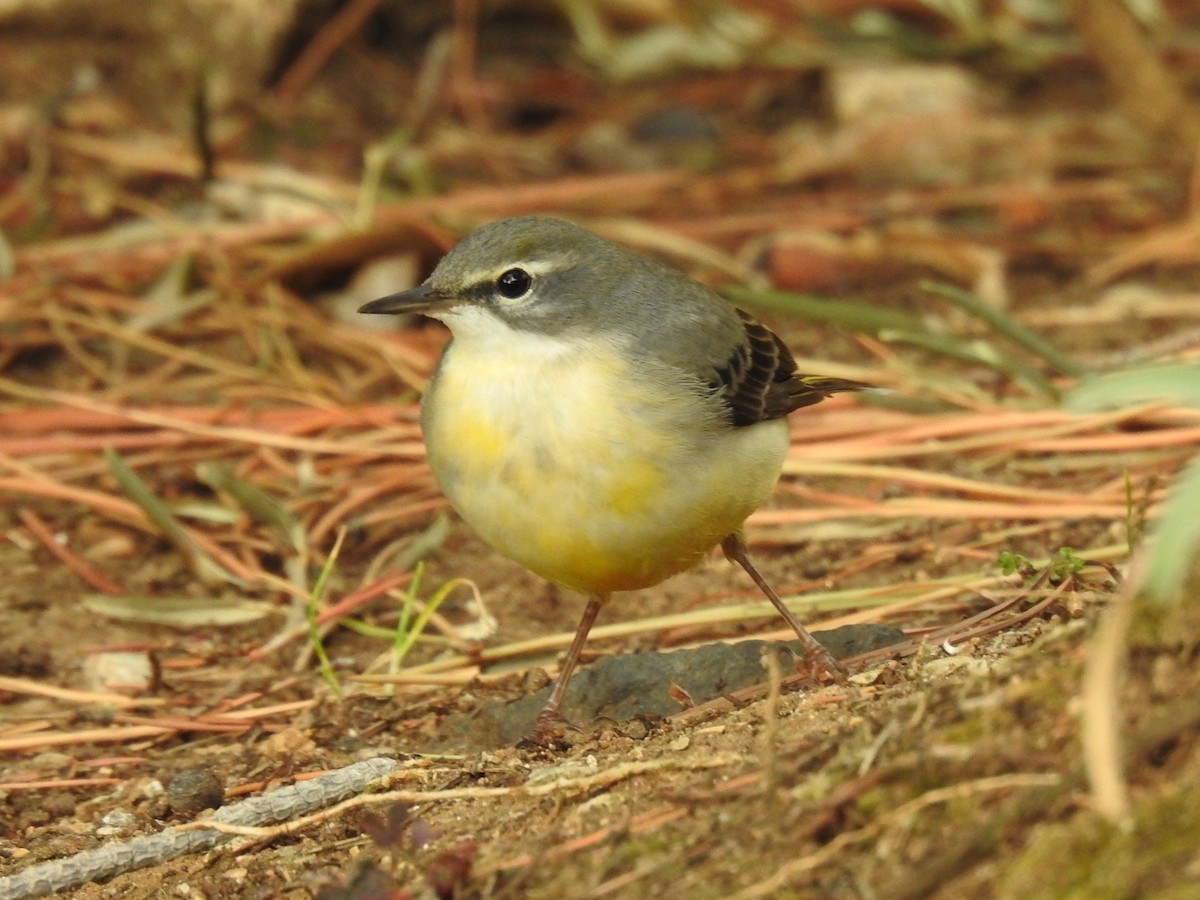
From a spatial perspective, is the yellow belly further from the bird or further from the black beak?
the black beak

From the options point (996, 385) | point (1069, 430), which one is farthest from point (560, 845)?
point (996, 385)

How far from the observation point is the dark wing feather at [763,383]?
4.98m

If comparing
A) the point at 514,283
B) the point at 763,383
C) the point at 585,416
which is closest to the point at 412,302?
the point at 514,283

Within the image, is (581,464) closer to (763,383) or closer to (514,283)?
(514,283)

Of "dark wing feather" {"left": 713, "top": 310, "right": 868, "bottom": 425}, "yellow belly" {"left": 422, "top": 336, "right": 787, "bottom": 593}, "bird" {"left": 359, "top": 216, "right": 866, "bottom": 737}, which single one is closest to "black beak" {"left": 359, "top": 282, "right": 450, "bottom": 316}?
"bird" {"left": 359, "top": 216, "right": 866, "bottom": 737}

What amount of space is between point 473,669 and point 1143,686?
9.29 feet

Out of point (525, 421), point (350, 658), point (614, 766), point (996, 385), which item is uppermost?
Answer: point (525, 421)

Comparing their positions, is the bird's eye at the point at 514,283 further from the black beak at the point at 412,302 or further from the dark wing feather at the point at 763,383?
the dark wing feather at the point at 763,383

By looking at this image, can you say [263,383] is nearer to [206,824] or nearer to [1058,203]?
[206,824]

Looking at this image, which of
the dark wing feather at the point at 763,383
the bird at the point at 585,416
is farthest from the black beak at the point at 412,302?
the dark wing feather at the point at 763,383

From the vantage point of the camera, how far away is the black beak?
4688 millimetres

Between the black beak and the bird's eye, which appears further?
the bird's eye

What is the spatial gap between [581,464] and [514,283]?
0.73 m

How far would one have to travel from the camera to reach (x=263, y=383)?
743 centimetres
